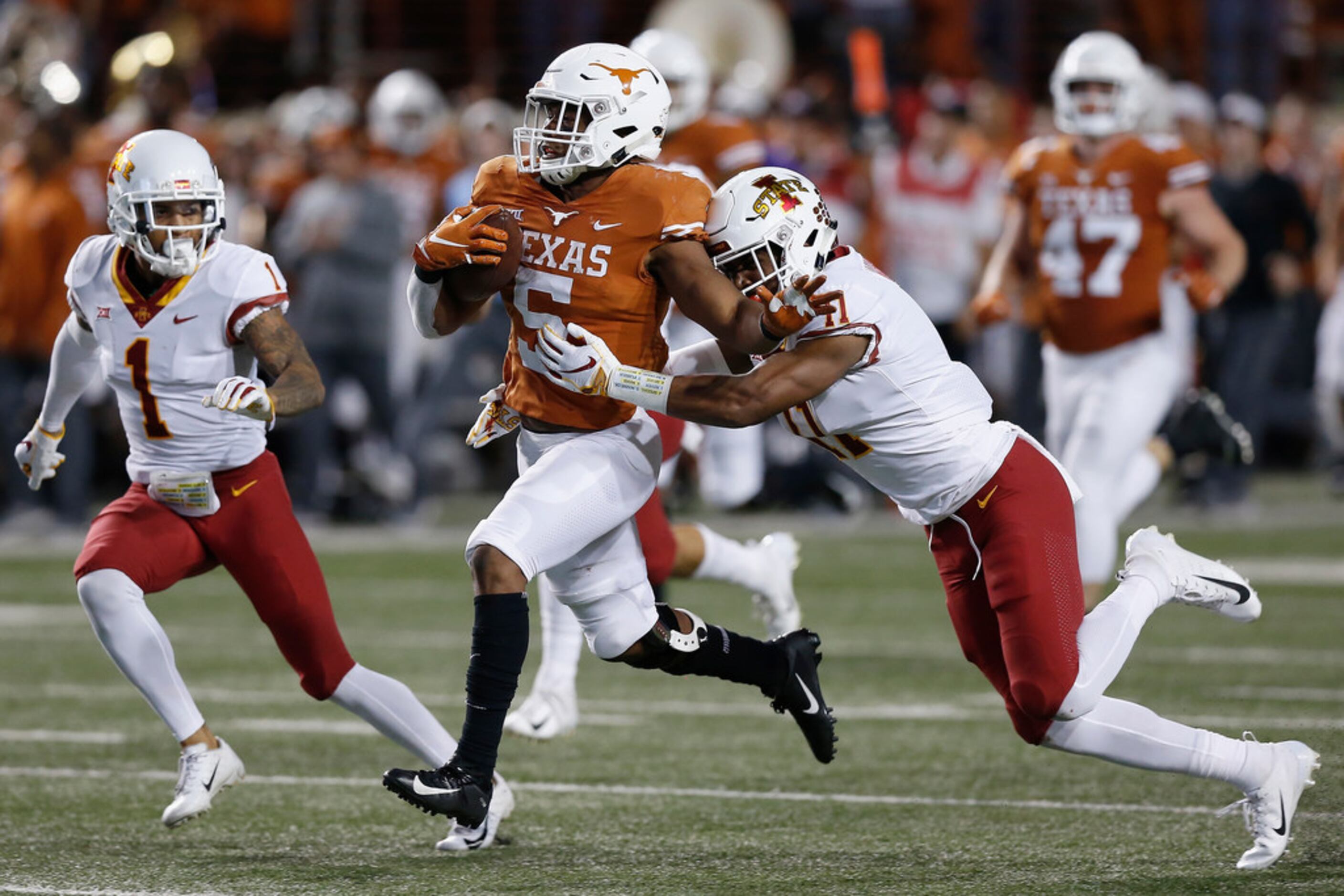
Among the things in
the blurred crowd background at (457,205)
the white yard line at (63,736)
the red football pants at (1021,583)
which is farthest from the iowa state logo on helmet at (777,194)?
the blurred crowd background at (457,205)

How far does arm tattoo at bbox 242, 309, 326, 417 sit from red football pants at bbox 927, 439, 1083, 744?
138cm

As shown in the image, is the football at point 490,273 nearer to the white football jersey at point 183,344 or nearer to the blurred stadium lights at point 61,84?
the white football jersey at point 183,344

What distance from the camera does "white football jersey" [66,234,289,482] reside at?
501 cm

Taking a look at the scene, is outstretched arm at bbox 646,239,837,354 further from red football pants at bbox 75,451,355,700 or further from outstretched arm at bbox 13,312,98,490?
outstretched arm at bbox 13,312,98,490

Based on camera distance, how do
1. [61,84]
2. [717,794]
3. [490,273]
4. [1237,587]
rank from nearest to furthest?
[490,273], [1237,587], [717,794], [61,84]

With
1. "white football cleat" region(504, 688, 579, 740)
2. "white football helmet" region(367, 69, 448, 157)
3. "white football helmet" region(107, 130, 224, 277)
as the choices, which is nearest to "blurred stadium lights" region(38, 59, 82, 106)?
"white football helmet" region(367, 69, 448, 157)

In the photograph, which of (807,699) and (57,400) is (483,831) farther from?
(57,400)

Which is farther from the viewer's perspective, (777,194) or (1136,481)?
(1136,481)

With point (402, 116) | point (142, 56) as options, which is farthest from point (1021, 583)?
point (142, 56)

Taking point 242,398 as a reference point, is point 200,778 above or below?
below

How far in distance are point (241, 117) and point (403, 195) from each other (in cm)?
311

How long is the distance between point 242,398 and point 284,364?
1.25 ft

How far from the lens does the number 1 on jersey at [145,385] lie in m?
5.02

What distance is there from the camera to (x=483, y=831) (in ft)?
15.5
